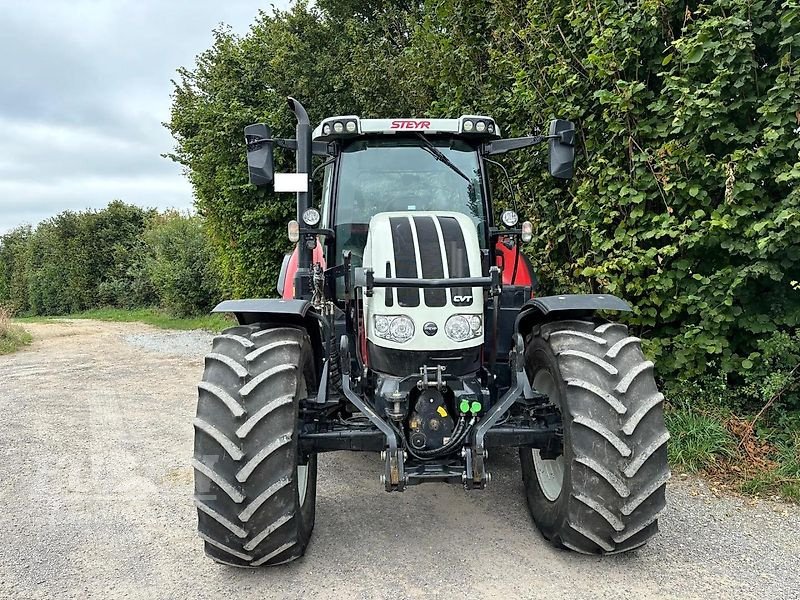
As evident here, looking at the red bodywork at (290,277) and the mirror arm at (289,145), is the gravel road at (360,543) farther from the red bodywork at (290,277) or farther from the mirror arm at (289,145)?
the mirror arm at (289,145)

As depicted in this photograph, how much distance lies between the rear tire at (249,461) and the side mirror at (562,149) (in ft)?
7.25

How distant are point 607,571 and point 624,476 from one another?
1.81 ft

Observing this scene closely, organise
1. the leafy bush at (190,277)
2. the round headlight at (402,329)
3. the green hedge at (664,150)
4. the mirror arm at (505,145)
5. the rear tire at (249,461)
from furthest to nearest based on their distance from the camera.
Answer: the leafy bush at (190,277)
the mirror arm at (505,145)
the green hedge at (664,150)
the round headlight at (402,329)
the rear tire at (249,461)

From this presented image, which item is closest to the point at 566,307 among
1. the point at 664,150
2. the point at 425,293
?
the point at 425,293

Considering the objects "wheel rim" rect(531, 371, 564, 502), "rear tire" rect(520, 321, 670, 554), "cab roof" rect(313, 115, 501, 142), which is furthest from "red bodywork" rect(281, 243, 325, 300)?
"rear tire" rect(520, 321, 670, 554)

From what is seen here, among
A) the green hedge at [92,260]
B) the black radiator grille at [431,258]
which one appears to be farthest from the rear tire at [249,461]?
the green hedge at [92,260]

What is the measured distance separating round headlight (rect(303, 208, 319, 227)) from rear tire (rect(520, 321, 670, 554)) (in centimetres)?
172

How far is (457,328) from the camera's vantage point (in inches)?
133

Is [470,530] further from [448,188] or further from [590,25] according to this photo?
[590,25]

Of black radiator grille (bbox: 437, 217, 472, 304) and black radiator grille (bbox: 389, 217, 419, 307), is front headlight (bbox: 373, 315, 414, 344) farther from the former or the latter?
black radiator grille (bbox: 437, 217, 472, 304)

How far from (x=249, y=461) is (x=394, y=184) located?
7.02ft

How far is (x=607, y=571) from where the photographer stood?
124 inches

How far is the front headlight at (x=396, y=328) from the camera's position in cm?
336

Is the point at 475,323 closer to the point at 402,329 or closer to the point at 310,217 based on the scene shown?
the point at 402,329
